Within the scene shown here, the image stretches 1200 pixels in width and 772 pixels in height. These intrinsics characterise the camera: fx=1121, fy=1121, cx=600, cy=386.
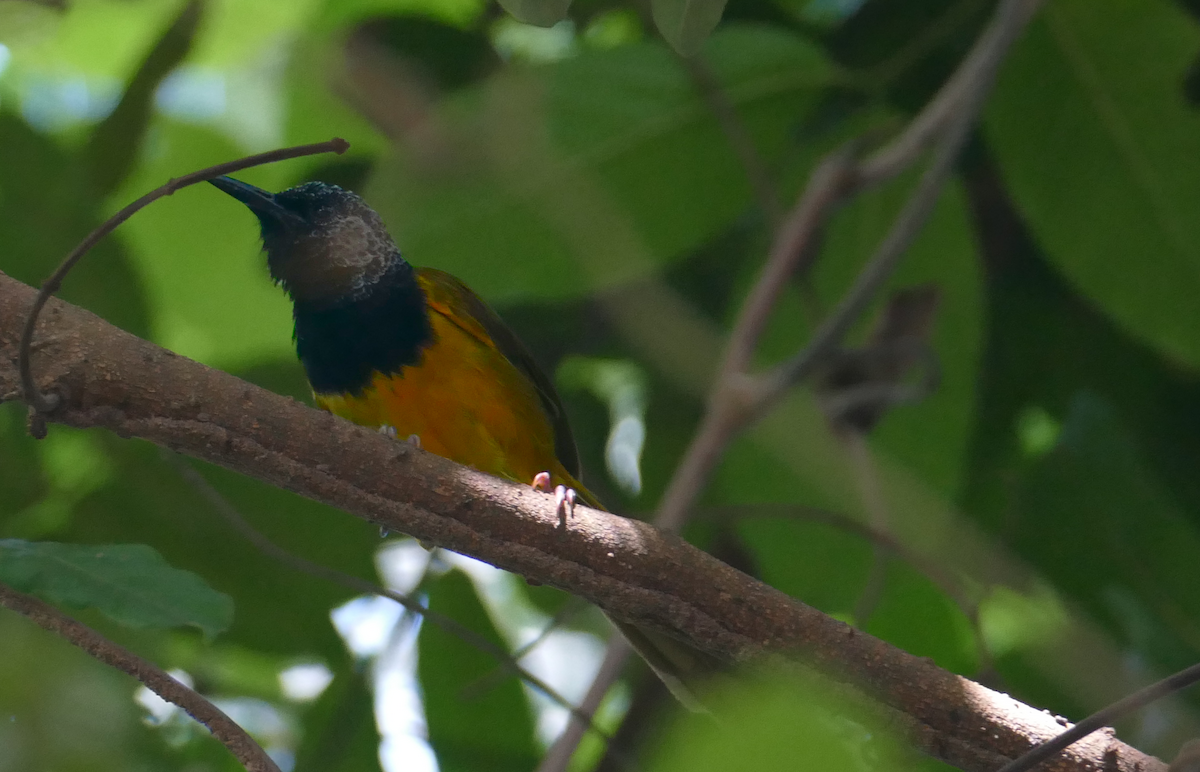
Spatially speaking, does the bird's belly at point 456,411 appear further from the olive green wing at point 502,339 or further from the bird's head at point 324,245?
the bird's head at point 324,245

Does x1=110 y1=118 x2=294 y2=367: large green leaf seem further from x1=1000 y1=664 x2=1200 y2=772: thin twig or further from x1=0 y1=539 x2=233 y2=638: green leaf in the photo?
x1=1000 y1=664 x2=1200 y2=772: thin twig

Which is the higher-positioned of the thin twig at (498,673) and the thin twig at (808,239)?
the thin twig at (808,239)

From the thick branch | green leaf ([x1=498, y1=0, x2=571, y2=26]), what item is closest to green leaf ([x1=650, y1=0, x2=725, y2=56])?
green leaf ([x1=498, y1=0, x2=571, y2=26])

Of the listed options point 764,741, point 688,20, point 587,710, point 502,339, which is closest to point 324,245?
point 502,339

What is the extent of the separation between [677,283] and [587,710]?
46.6 inches

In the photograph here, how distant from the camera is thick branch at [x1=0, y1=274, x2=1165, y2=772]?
53.2 inches

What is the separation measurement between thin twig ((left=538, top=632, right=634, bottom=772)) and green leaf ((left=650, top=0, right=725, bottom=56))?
1.19 meters

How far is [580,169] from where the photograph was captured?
2.31 meters

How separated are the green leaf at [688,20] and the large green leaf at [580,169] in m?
0.97

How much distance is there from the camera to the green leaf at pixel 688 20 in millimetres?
1310

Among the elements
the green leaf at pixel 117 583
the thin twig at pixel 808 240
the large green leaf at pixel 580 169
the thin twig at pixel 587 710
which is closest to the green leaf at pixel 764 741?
the green leaf at pixel 117 583

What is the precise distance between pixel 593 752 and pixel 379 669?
1.83ft

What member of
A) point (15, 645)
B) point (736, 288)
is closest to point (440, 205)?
point (736, 288)

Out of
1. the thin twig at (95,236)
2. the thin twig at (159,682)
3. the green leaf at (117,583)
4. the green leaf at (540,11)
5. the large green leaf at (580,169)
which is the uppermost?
the large green leaf at (580,169)
